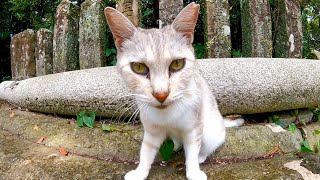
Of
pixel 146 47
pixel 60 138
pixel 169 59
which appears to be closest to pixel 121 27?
pixel 146 47

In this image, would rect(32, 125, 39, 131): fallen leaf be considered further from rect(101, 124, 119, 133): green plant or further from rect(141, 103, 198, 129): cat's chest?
rect(141, 103, 198, 129): cat's chest

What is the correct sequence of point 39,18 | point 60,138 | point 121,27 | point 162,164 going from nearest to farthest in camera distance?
point 121,27 < point 162,164 < point 60,138 < point 39,18

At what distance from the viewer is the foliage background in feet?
15.2

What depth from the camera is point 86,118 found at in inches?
131

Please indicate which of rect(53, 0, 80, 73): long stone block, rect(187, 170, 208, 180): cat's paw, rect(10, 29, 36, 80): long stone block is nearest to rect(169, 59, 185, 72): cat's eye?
rect(187, 170, 208, 180): cat's paw

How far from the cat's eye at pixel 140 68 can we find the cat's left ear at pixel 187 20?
366 mm

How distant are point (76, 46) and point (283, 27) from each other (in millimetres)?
2466

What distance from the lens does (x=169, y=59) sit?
1.90 m

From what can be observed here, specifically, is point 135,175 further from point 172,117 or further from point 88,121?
point 88,121

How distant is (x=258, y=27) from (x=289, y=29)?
42 cm

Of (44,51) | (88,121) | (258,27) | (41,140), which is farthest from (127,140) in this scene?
(44,51)

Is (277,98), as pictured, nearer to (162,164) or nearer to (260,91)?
(260,91)

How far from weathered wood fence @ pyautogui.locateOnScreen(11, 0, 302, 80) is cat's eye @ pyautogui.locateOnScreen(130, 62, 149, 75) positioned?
60.4 inches

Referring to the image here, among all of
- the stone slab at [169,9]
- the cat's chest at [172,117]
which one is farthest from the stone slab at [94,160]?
the stone slab at [169,9]
